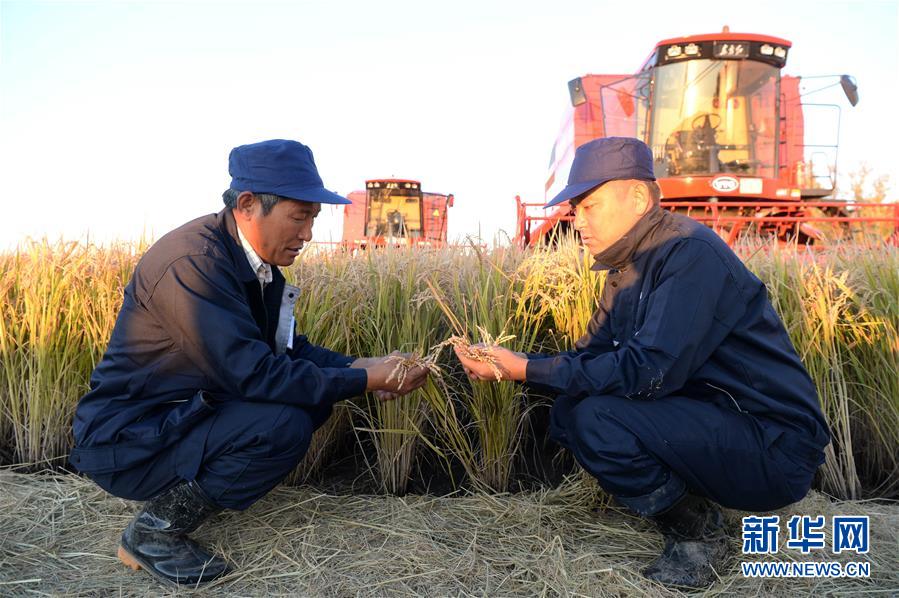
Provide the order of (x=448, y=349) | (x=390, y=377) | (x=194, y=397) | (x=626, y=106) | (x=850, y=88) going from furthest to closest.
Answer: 1. (x=626, y=106)
2. (x=850, y=88)
3. (x=448, y=349)
4. (x=390, y=377)
5. (x=194, y=397)

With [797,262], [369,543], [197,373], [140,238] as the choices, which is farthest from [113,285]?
[797,262]

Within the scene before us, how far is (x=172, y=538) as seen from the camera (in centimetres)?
187

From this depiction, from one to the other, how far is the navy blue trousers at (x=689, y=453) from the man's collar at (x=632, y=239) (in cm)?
46

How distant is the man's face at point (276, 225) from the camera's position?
1990 millimetres

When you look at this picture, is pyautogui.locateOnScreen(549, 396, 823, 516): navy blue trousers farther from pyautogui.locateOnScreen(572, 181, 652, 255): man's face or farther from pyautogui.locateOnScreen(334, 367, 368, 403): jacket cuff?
pyautogui.locateOnScreen(334, 367, 368, 403): jacket cuff

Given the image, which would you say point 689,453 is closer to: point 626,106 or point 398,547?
point 398,547

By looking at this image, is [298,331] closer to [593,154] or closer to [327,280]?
[327,280]

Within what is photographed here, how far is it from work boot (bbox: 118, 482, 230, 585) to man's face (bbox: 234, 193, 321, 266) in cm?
76

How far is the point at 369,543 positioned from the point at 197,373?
2.60ft

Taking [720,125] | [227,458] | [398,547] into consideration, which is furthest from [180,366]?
[720,125]

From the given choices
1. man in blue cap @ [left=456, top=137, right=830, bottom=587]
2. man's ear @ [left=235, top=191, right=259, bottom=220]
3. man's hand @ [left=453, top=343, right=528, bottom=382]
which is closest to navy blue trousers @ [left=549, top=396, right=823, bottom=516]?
man in blue cap @ [left=456, top=137, right=830, bottom=587]

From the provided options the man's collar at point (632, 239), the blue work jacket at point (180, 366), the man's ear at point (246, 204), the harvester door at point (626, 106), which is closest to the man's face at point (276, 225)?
the man's ear at point (246, 204)

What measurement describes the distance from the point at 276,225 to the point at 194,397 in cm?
59

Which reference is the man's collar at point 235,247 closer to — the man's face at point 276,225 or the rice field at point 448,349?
the man's face at point 276,225
